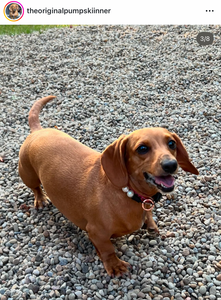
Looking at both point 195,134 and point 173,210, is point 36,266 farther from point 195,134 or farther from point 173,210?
point 195,134

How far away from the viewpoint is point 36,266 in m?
3.32

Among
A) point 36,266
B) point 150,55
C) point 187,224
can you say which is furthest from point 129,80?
point 36,266

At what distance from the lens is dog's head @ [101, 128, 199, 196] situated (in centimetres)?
267

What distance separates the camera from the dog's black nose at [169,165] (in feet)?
8.30

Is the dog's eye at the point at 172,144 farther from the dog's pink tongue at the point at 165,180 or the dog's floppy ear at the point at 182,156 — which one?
the dog's pink tongue at the point at 165,180

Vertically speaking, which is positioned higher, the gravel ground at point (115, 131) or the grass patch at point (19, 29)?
the grass patch at point (19, 29)

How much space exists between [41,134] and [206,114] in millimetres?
3204

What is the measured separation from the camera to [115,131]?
17.7ft

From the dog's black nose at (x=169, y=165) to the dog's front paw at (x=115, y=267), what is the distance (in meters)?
1.22

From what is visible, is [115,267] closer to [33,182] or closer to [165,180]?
[165,180]
